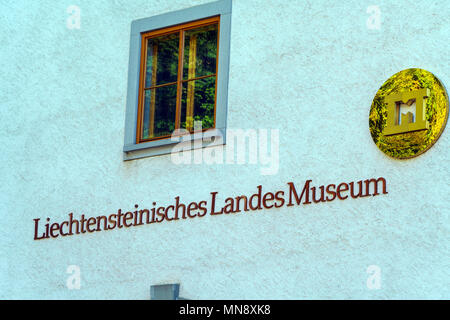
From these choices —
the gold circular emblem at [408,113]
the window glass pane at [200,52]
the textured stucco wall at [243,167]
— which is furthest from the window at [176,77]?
the gold circular emblem at [408,113]

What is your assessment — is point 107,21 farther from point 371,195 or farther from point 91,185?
point 371,195

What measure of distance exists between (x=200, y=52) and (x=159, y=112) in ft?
2.90

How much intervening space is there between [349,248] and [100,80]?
165 inches

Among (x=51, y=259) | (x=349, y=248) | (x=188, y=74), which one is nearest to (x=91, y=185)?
(x=51, y=259)

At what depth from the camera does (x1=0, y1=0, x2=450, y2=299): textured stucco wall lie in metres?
9.45

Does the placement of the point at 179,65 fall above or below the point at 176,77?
above

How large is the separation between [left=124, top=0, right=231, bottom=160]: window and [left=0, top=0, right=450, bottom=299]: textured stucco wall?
0.49 feet

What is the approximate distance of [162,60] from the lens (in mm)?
11797

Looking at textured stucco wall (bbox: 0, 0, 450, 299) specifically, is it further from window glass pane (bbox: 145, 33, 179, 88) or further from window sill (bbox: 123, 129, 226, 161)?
window glass pane (bbox: 145, 33, 179, 88)

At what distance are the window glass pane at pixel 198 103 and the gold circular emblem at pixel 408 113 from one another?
2.13 metres

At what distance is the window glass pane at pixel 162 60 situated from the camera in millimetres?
11641

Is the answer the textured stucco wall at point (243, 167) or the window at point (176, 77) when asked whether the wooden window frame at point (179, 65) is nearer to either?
the window at point (176, 77)

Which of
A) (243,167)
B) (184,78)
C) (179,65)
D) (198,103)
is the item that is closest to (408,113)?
(243,167)

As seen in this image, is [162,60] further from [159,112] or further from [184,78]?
[159,112]
